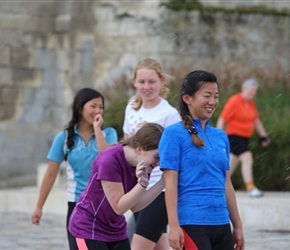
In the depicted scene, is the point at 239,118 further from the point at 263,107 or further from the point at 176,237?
the point at 176,237

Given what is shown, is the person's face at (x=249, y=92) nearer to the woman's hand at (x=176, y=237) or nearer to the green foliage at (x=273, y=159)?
the green foliage at (x=273, y=159)

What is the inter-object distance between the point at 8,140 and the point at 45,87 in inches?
45.4

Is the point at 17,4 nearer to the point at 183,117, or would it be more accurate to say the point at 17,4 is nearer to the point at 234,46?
the point at 234,46

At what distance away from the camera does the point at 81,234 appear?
16.6ft

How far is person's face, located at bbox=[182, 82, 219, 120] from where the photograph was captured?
16.1ft

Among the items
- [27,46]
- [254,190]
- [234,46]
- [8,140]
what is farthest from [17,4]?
[254,190]

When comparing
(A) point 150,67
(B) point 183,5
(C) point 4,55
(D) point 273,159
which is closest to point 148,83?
(A) point 150,67

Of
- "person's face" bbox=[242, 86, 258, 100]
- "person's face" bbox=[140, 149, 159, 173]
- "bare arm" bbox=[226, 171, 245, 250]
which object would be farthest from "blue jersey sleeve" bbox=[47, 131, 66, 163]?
"person's face" bbox=[242, 86, 258, 100]

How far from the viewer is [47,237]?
952cm

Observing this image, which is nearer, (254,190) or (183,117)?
(183,117)

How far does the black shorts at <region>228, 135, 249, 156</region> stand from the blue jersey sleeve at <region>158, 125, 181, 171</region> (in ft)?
19.4

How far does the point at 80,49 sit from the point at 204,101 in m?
11.7

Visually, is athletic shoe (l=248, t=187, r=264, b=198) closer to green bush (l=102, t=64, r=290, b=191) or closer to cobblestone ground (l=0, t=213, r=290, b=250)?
cobblestone ground (l=0, t=213, r=290, b=250)

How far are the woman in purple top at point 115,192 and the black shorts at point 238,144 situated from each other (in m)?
5.61
